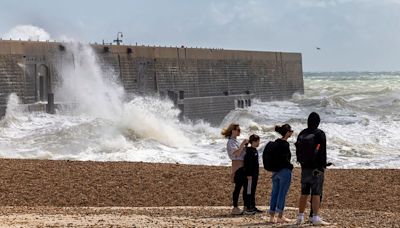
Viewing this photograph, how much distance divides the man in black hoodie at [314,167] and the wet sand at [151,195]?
1.52 ft

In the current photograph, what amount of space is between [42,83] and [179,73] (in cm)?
1053

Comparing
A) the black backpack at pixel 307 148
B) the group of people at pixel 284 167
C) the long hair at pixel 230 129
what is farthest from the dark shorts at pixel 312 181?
the long hair at pixel 230 129

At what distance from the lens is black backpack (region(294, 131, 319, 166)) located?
8336 mm

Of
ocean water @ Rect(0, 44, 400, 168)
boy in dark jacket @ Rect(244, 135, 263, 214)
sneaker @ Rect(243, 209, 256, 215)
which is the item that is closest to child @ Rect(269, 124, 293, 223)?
boy in dark jacket @ Rect(244, 135, 263, 214)

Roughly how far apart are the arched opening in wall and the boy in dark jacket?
21.5 metres

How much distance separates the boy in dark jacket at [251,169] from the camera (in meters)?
9.44

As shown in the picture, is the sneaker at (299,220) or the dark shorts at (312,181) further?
the sneaker at (299,220)

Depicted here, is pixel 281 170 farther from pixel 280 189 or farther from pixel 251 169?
pixel 251 169

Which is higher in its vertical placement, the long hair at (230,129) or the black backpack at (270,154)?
the long hair at (230,129)

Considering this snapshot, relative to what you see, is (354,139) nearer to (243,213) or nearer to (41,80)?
(41,80)

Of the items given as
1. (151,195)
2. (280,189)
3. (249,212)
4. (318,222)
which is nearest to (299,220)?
(318,222)

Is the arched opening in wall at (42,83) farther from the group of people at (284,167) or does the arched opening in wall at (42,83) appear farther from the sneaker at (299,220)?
the sneaker at (299,220)

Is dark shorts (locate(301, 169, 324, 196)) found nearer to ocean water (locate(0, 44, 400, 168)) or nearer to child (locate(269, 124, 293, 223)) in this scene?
child (locate(269, 124, 293, 223))

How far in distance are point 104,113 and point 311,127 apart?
2421 cm
